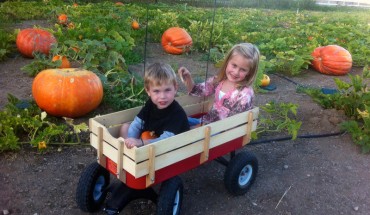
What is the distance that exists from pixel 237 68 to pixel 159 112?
2.67ft

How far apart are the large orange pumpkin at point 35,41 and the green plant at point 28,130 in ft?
6.25

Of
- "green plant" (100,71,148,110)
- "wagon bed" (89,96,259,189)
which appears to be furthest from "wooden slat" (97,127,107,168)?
"green plant" (100,71,148,110)

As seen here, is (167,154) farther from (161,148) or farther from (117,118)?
(117,118)

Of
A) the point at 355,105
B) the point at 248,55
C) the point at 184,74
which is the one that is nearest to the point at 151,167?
the point at 184,74

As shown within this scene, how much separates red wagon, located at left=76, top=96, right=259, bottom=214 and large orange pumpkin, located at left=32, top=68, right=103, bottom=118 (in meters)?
1.05

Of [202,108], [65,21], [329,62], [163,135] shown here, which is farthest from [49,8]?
[163,135]

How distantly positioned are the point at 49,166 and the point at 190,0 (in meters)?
→ 12.5

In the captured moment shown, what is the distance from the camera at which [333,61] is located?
6.45m

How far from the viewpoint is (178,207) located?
263cm

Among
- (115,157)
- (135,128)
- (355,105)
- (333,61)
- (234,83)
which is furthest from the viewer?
(333,61)

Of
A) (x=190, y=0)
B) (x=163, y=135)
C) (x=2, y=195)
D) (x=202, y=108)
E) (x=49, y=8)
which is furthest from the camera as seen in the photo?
(x=190, y=0)

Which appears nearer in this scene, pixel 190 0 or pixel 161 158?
pixel 161 158

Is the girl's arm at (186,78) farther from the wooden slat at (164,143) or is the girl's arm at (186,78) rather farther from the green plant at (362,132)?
the green plant at (362,132)

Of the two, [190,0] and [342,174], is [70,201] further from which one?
[190,0]
